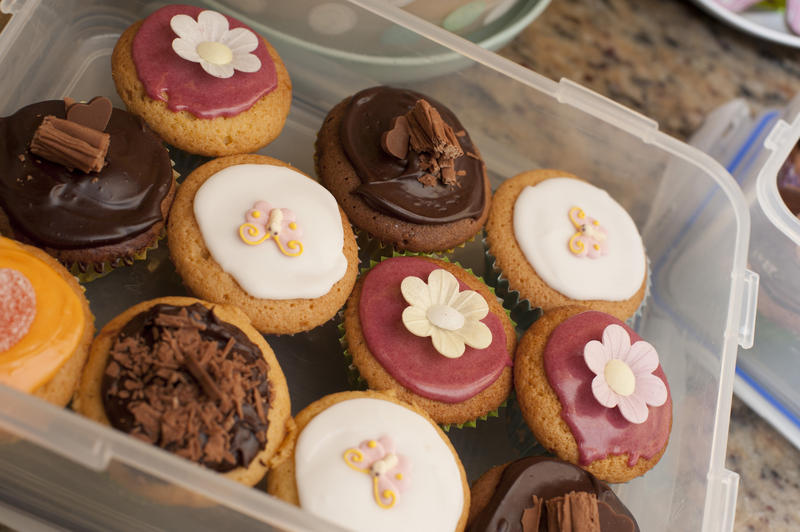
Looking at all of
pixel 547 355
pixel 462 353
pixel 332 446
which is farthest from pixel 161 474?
pixel 547 355

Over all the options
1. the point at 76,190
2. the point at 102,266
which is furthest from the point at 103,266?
the point at 76,190

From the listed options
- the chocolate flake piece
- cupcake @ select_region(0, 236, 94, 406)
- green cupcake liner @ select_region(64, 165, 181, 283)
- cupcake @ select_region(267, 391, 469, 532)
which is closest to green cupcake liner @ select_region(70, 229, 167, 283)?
green cupcake liner @ select_region(64, 165, 181, 283)

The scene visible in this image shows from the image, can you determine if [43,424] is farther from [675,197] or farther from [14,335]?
[675,197]

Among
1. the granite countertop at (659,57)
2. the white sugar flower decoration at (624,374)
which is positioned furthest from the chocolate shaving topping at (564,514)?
the granite countertop at (659,57)

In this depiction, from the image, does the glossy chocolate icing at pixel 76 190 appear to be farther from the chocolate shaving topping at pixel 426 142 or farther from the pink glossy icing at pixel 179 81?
the chocolate shaving topping at pixel 426 142

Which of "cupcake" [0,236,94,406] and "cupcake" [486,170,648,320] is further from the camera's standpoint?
"cupcake" [486,170,648,320]

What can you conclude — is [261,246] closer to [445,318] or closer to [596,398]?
[445,318]

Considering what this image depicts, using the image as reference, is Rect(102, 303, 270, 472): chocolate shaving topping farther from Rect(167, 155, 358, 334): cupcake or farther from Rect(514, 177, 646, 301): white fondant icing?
Rect(514, 177, 646, 301): white fondant icing

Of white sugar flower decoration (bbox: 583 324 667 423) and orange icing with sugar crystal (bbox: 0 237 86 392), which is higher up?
orange icing with sugar crystal (bbox: 0 237 86 392)
